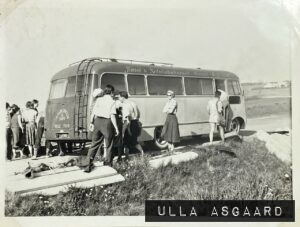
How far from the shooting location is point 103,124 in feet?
11.7

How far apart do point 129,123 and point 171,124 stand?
37 cm

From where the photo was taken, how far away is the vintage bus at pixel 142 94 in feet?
11.9

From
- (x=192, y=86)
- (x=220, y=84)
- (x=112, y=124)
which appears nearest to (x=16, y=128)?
A: (x=112, y=124)

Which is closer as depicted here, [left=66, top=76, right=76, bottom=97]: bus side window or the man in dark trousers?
the man in dark trousers

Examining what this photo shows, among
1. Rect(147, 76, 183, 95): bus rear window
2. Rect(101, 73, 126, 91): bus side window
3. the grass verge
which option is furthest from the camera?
Rect(147, 76, 183, 95): bus rear window

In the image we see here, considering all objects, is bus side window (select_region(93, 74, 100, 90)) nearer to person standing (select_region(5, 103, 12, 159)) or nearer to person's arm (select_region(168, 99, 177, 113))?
person's arm (select_region(168, 99, 177, 113))

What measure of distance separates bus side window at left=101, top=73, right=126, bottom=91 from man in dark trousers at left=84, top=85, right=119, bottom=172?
5cm

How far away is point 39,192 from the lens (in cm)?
354

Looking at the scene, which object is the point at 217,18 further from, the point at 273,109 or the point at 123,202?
the point at 123,202

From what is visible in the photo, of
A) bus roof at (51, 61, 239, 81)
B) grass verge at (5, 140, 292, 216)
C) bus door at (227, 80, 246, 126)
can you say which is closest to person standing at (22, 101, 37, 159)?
bus roof at (51, 61, 239, 81)

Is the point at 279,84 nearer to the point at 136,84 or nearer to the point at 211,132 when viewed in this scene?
the point at 211,132

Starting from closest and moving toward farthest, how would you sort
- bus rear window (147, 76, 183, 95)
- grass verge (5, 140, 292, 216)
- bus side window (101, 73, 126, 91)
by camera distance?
1. grass verge (5, 140, 292, 216)
2. bus side window (101, 73, 126, 91)
3. bus rear window (147, 76, 183, 95)

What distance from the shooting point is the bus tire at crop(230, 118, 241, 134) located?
12.5 ft

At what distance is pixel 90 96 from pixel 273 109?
157 cm
